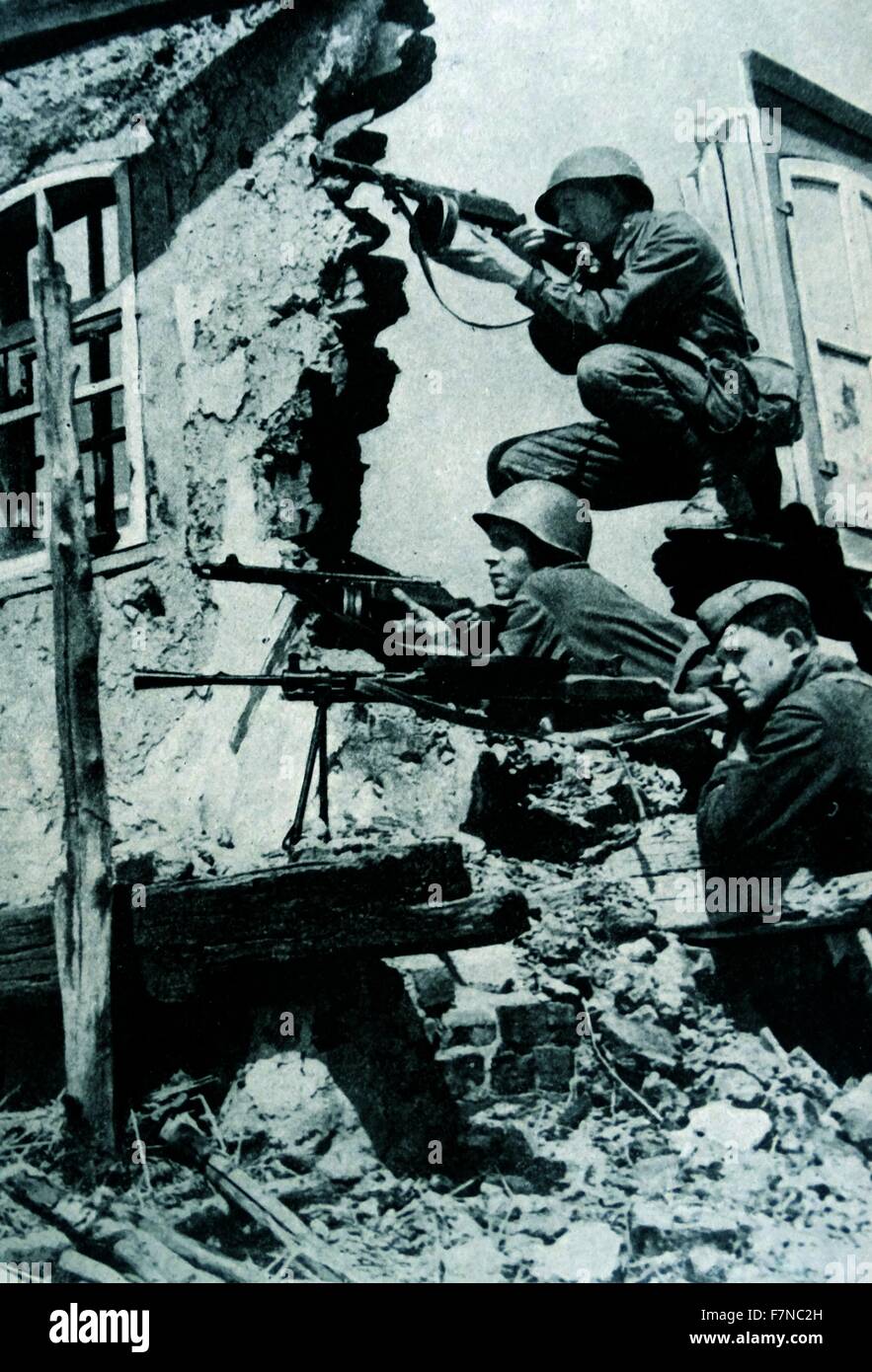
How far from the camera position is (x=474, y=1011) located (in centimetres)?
490

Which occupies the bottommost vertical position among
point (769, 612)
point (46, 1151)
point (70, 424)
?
point (46, 1151)

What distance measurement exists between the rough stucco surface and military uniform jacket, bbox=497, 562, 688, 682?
0.44 metres

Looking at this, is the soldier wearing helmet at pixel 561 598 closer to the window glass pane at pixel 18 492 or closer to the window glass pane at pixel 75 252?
the window glass pane at pixel 18 492

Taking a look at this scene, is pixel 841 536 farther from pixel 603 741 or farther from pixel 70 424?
pixel 70 424

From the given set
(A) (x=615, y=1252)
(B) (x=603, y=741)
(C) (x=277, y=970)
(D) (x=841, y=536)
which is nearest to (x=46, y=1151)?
(C) (x=277, y=970)

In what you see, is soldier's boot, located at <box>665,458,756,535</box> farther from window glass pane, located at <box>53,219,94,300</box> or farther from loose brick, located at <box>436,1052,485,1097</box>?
window glass pane, located at <box>53,219,94,300</box>

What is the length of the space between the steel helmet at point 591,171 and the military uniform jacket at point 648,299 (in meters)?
0.14

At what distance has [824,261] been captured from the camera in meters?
6.18

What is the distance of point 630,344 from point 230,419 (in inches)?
59.5

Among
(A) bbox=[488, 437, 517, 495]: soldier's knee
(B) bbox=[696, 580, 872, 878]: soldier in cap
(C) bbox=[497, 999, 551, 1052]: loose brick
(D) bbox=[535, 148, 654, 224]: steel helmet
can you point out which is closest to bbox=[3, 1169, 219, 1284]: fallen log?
(C) bbox=[497, 999, 551, 1052]: loose brick

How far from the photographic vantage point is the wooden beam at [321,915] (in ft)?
15.7

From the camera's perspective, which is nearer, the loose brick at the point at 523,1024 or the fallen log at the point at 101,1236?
the fallen log at the point at 101,1236

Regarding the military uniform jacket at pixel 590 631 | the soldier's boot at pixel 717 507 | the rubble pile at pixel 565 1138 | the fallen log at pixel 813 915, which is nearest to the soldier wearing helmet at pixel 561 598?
the military uniform jacket at pixel 590 631
